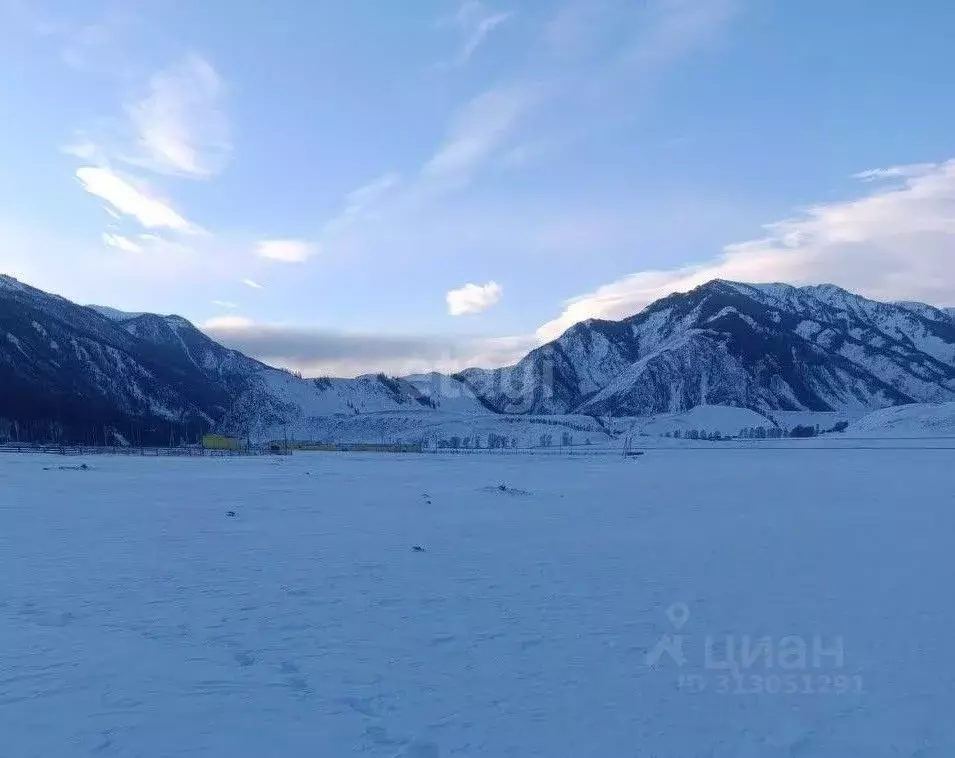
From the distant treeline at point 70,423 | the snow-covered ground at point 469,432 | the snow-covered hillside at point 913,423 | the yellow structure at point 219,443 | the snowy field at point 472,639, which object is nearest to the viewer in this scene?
the snowy field at point 472,639

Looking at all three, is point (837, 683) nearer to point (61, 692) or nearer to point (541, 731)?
point (541, 731)

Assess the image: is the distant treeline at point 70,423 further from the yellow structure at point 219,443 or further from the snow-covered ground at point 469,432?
the snow-covered ground at point 469,432

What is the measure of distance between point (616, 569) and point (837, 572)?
19.5ft

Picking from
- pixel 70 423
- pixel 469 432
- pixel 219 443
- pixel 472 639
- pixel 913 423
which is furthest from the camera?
pixel 469 432

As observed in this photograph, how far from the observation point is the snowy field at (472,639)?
33.2 feet

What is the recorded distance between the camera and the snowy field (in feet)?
33.2

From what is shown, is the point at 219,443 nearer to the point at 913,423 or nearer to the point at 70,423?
the point at 70,423

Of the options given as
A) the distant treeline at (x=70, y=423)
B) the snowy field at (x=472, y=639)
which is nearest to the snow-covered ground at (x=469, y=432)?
the distant treeline at (x=70, y=423)

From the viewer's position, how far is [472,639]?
14320mm

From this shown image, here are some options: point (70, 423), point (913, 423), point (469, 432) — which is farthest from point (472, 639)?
point (913, 423)

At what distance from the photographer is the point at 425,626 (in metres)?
15.1

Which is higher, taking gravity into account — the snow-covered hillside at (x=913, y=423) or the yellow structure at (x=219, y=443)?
the snow-covered hillside at (x=913, y=423)

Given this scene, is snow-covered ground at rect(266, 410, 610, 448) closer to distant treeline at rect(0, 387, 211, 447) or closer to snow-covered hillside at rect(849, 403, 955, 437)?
distant treeline at rect(0, 387, 211, 447)

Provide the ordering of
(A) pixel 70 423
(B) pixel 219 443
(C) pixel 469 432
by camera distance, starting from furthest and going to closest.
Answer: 1. (C) pixel 469 432
2. (A) pixel 70 423
3. (B) pixel 219 443
